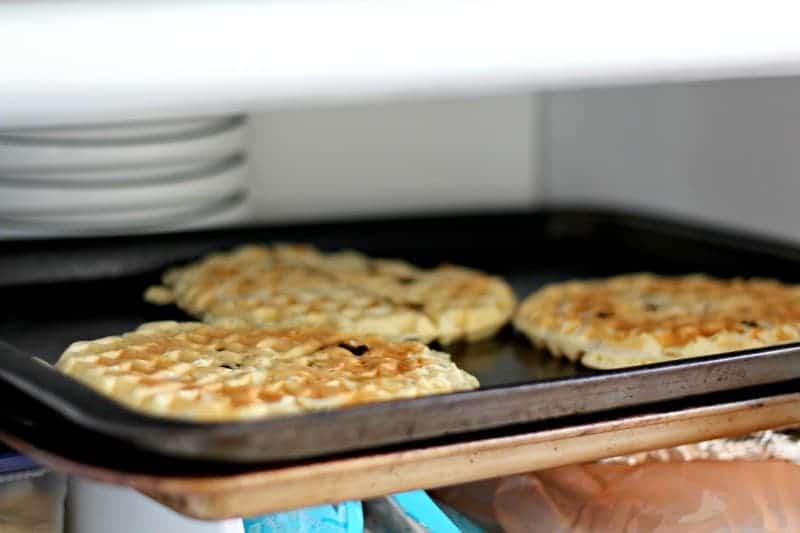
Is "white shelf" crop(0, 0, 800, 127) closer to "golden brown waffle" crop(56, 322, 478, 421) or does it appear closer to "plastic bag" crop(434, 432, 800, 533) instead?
"golden brown waffle" crop(56, 322, 478, 421)

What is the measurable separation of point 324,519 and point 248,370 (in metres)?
0.15

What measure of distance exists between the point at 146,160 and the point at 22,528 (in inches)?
23.7

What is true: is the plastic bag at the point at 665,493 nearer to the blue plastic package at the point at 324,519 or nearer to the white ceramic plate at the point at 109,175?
the blue plastic package at the point at 324,519

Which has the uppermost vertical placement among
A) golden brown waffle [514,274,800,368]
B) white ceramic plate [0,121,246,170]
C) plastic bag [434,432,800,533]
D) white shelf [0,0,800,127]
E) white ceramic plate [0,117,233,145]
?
white shelf [0,0,800,127]

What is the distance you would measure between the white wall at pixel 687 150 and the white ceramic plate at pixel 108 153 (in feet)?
1.99

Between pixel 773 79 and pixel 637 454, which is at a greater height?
pixel 773 79

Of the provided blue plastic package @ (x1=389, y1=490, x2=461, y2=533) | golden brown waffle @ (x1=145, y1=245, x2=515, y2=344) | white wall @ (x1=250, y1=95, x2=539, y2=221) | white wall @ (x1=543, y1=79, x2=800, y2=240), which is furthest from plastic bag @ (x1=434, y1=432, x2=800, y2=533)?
white wall @ (x1=250, y1=95, x2=539, y2=221)

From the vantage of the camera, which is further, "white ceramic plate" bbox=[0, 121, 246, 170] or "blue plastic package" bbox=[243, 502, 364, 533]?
"white ceramic plate" bbox=[0, 121, 246, 170]

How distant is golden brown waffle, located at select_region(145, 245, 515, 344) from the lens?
4.66 ft

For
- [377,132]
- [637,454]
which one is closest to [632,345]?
Result: [637,454]

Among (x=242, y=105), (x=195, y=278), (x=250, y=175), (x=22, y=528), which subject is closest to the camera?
(x=242, y=105)

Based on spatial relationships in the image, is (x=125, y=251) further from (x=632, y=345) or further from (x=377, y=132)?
(x=632, y=345)

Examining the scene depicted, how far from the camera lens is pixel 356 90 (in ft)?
3.12

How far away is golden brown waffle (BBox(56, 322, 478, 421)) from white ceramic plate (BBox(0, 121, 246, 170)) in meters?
0.36
